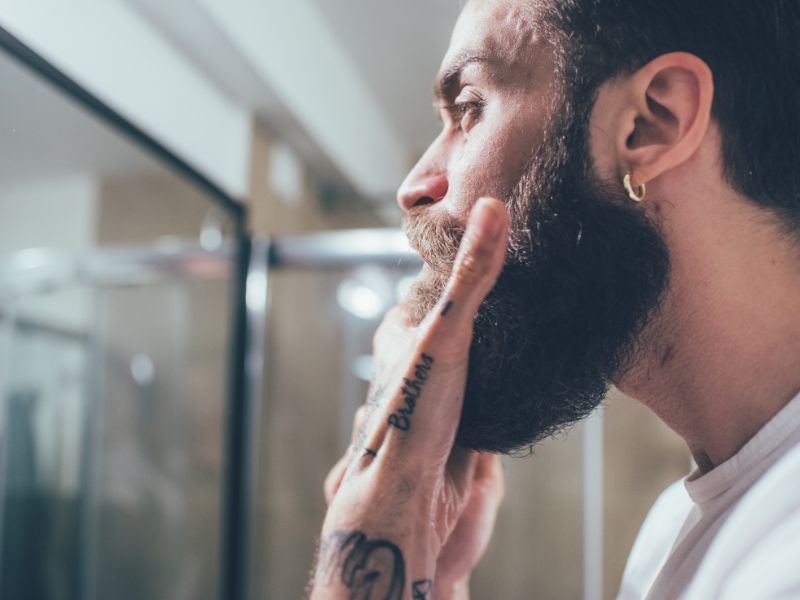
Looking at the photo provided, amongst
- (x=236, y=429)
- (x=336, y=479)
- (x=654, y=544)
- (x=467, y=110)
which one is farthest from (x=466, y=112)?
(x=236, y=429)

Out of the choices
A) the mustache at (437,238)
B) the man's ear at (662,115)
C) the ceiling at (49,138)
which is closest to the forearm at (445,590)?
the mustache at (437,238)

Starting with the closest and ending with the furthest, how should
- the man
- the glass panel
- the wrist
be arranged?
the man, the wrist, the glass panel

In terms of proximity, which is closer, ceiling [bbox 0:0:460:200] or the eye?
the eye

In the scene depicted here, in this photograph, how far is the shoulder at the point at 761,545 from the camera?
0.47m

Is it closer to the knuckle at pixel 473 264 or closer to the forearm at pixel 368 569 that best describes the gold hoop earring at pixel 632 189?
the knuckle at pixel 473 264

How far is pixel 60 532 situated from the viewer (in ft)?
6.96

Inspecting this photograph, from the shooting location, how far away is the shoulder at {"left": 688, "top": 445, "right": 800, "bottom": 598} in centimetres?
47

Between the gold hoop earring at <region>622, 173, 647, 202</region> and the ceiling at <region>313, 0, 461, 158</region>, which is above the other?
the ceiling at <region>313, 0, 461, 158</region>

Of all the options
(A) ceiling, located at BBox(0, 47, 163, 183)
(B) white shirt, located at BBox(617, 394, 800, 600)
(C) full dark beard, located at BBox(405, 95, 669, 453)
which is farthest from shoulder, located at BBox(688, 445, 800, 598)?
(A) ceiling, located at BBox(0, 47, 163, 183)

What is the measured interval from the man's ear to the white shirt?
22 cm

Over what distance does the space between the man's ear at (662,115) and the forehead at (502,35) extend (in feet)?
0.33

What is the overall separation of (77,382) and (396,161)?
4.39 feet

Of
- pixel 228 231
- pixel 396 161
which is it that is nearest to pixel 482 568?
pixel 228 231

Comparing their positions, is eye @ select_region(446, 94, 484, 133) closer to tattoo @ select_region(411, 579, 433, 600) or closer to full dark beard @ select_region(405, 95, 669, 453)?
full dark beard @ select_region(405, 95, 669, 453)
